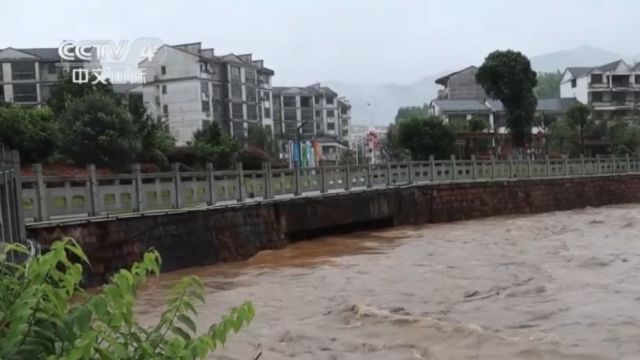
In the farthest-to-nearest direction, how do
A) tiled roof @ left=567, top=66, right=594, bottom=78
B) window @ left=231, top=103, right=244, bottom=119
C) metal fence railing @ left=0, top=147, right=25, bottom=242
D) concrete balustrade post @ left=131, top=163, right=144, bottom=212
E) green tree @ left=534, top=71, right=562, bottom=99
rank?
green tree @ left=534, top=71, right=562, bottom=99, tiled roof @ left=567, top=66, right=594, bottom=78, window @ left=231, top=103, right=244, bottom=119, concrete balustrade post @ left=131, top=163, right=144, bottom=212, metal fence railing @ left=0, top=147, right=25, bottom=242

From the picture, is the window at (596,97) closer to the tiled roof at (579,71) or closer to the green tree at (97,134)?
the tiled roof at (579,71)

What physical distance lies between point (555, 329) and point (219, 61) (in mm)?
50937

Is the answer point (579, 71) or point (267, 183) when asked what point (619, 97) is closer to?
point (579, 71)

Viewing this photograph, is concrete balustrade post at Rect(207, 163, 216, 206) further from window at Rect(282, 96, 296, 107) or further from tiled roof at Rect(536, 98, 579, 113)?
window at Rect(282, 96, 296, 107)

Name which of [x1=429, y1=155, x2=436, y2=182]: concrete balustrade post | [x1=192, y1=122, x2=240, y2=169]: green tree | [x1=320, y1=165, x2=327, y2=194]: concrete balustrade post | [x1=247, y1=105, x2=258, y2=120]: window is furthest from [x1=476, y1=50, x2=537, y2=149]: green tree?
[x1=247, y1=105, x2=258, y2=120]: window

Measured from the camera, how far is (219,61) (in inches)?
2223

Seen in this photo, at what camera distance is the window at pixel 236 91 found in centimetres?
5838

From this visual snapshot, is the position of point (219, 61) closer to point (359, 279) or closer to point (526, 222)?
point (526, 222)

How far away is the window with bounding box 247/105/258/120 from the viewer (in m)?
60.6

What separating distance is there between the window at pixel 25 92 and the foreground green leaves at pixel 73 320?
52576 millimetres

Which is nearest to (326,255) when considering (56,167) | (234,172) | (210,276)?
(234,172)

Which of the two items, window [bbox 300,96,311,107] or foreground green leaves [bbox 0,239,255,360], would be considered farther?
window [bbox 300,96,311,107]

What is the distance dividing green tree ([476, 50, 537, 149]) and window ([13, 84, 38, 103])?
32446 mm

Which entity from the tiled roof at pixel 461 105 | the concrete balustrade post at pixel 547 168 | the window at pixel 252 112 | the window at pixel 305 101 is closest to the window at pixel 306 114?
the window at pixel 305 101
